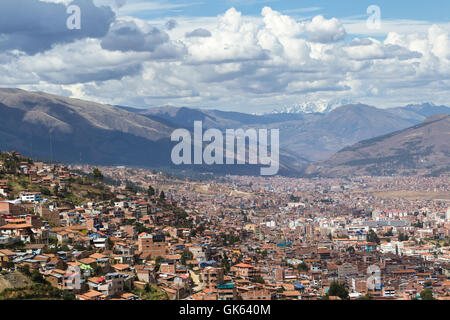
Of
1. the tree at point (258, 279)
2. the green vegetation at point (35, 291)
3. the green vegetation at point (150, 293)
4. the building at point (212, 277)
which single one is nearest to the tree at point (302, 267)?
the tree at point (258, 279)

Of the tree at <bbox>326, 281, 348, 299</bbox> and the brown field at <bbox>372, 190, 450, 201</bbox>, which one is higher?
the brown field at <bbox>372, 190, 450, 201</bbox>

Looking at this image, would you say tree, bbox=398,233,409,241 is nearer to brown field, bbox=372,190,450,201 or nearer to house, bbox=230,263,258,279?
house, bbox=230,263,258,279

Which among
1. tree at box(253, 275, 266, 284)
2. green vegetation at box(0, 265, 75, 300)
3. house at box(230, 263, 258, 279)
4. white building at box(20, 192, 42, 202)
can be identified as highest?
white building at box(20, 192, 42, 202)

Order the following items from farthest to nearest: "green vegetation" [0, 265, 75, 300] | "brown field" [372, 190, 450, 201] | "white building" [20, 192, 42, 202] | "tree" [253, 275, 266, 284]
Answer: "brown field" [372, 190, 450, 201], "white building" [20, 192, 42, 202], "tree" [253, 275, 266, 284], "green vegetation" [0, 265, 75, 300]

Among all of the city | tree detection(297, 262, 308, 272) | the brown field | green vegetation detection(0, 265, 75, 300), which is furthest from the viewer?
the brown field

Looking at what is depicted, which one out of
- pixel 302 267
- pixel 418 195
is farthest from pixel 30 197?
pixel 418 195

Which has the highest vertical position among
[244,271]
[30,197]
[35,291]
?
[30,197]

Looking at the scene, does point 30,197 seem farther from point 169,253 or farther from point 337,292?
point 337,292

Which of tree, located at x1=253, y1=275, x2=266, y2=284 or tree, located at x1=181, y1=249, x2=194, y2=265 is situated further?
A: tree, located at x1=181, y1=249, x2=194, y2=265

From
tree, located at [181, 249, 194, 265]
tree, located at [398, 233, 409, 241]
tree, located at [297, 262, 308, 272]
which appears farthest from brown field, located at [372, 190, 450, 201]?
tree, located at [181, 249, 194, 265]

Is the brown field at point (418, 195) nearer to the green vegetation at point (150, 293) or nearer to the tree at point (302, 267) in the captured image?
the tree at point (302, 267)
